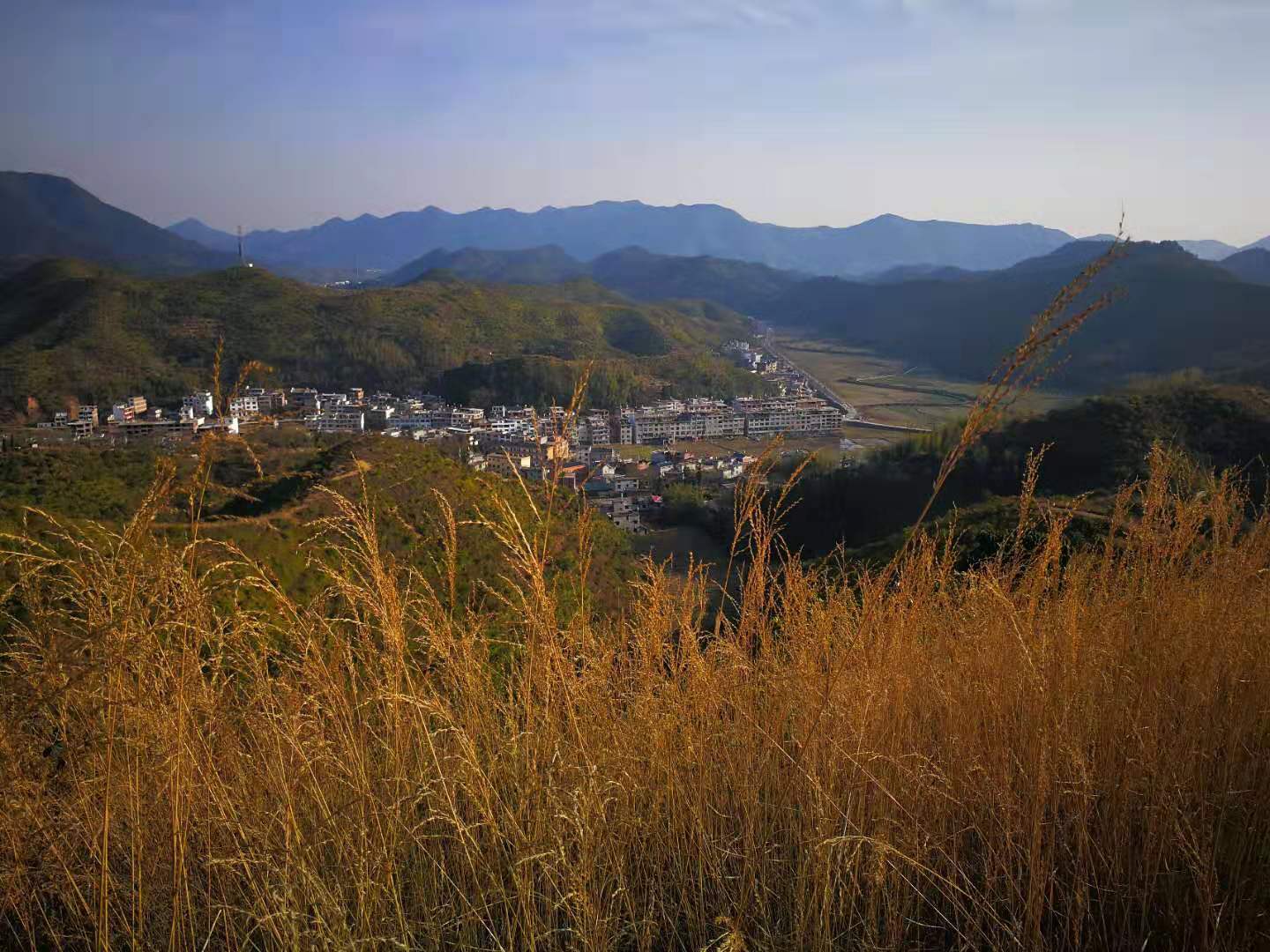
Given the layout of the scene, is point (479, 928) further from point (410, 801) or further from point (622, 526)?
point (622, 526)

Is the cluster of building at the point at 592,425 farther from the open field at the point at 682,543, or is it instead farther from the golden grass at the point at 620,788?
the golden grass at the point at 620,788

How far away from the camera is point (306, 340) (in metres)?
45.8

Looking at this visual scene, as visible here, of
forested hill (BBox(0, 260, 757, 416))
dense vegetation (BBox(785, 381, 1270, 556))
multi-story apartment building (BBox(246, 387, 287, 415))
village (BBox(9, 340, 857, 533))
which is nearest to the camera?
multi-story apartment building (BBox(246, 387, 287, 415))

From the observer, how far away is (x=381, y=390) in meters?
45.0

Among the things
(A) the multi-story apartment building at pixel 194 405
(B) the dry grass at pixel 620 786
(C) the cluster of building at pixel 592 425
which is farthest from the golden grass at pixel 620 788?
(A) the multi-story apartment building at pixel 194 405

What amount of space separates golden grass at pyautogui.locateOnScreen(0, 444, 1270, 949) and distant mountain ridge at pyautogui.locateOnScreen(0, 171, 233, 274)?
214 ft

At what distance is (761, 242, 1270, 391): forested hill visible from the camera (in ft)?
123

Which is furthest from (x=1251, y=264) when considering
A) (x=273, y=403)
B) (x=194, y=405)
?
(x=273, y=403)

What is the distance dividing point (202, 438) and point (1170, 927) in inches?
80.7

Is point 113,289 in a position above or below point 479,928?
above

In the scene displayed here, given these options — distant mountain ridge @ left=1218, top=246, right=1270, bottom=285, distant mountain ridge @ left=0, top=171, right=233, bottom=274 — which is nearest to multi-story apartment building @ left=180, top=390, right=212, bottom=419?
distant mountain ridge @ left=0, top=171, right=233, bottom=274

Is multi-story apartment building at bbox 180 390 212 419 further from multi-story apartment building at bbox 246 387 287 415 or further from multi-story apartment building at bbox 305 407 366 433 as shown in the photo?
multi-story apartment building at bbox 305 407 366 433

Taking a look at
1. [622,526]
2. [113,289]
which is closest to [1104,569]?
[622,526]

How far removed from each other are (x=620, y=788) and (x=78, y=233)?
8957 centimetres
